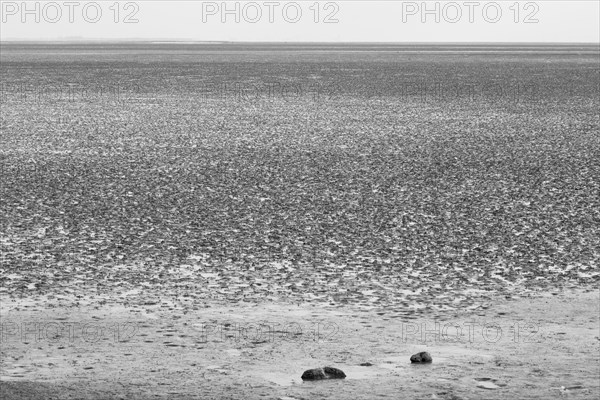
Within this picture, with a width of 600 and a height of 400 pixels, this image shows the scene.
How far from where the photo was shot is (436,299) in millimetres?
9719

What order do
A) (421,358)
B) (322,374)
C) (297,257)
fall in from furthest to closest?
(297,257) → (421,358) → (322,374)

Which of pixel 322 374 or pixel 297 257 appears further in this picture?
pixel 297 257

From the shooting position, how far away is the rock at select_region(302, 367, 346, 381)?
7500mm

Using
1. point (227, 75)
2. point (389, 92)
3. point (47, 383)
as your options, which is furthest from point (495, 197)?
point (227, 75)

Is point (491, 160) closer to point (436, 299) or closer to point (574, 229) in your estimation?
point (574, 229)

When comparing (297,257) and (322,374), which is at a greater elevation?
(297,257)

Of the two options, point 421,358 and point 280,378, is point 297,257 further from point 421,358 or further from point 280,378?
point 280,378

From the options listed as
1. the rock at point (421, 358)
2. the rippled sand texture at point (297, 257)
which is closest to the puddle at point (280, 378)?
the rippled sand texture at point (297, 257)

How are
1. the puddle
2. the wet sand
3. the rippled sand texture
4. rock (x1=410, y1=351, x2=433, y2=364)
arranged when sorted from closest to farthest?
1. the wet sand
2. the puddle
3. the rippled sand texture
4. rock (x1=410, y1=351, x2=433, y2=364)

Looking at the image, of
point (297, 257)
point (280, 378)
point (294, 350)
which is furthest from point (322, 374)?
point (297, 257)

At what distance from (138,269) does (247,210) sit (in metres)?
3.63

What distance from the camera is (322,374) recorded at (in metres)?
7.53

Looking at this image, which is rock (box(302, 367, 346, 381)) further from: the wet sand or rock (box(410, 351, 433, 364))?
rock (box(410, 351, 433, 364))

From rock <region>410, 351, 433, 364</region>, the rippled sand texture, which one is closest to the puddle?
the rippled sand texture
